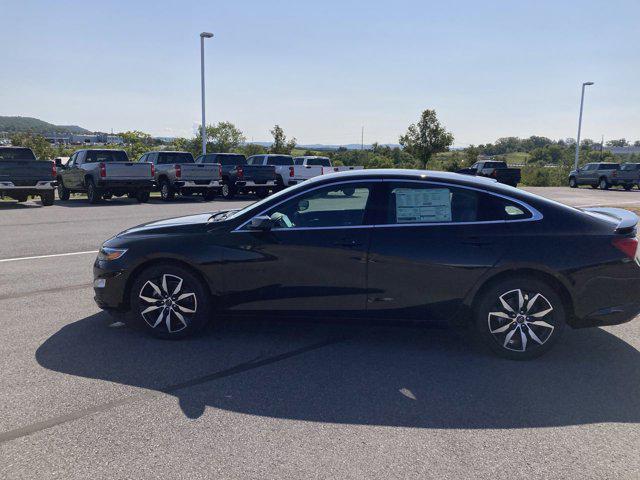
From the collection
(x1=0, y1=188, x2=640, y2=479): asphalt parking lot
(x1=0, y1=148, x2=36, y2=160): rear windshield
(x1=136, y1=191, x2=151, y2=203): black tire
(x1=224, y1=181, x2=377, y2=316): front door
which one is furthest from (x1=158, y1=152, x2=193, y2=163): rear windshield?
(x1=224, y1=181, x2=377, y2=316): front door

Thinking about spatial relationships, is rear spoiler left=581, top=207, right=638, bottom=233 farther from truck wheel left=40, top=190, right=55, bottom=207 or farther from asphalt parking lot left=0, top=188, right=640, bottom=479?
truck wheel left=40, top=190, right=55, bottom=207

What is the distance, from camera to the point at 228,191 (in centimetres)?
2298

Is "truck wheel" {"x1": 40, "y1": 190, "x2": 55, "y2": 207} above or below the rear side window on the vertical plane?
below

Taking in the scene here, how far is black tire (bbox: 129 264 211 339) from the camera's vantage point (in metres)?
4.76

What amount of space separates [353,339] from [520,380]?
1.54 metres

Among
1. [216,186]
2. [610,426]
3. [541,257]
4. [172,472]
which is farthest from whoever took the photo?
[216,186]

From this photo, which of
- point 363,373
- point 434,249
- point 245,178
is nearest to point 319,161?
point 245,178

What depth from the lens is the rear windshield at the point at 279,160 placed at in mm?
24734

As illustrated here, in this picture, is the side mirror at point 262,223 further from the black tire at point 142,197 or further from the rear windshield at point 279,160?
the rear windshield at point 279,160

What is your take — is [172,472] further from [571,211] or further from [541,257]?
[571,211]

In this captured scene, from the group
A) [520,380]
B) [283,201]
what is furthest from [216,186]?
[520,380]

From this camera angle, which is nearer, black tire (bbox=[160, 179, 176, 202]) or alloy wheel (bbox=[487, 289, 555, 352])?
alloy wheel (bbox=[487, 289, 555, 352])

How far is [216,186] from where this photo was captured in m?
20.9

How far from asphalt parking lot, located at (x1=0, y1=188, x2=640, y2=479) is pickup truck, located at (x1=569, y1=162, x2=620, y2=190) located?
30743mm
